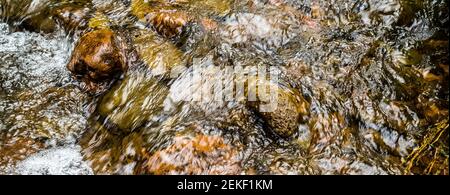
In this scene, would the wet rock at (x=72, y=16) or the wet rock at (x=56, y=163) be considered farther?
the wet rock at (x=72, y=16)

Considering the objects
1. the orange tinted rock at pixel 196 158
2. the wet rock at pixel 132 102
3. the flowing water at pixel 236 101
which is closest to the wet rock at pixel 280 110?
the flowing water at pixel 236 101

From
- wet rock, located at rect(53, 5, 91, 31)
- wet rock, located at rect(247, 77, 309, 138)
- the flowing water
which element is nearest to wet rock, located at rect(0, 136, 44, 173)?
the flowing water

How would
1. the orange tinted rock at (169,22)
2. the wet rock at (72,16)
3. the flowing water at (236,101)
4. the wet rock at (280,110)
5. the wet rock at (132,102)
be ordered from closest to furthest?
the flowing water at (236,101), the wet rock at (280,110), the wet rock at (132,102), the orange tinted rock at (169,22), the wet rock at (72,16)

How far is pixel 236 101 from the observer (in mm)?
4590

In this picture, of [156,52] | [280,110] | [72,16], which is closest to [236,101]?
[280,110]

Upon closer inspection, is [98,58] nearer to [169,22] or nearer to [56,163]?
[169,22]

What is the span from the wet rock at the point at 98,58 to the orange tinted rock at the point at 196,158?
1.67 meters

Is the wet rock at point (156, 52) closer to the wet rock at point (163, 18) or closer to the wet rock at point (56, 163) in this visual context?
the wet rock at point (163, 18)

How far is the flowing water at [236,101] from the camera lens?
425cm

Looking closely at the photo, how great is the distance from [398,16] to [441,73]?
1.07 meters

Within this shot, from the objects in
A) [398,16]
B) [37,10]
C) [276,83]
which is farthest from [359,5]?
[37,10]

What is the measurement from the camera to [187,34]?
18.8 ft

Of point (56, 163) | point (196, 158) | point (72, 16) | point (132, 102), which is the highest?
point (72, 16)

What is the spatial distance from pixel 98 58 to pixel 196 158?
2.08 meters
